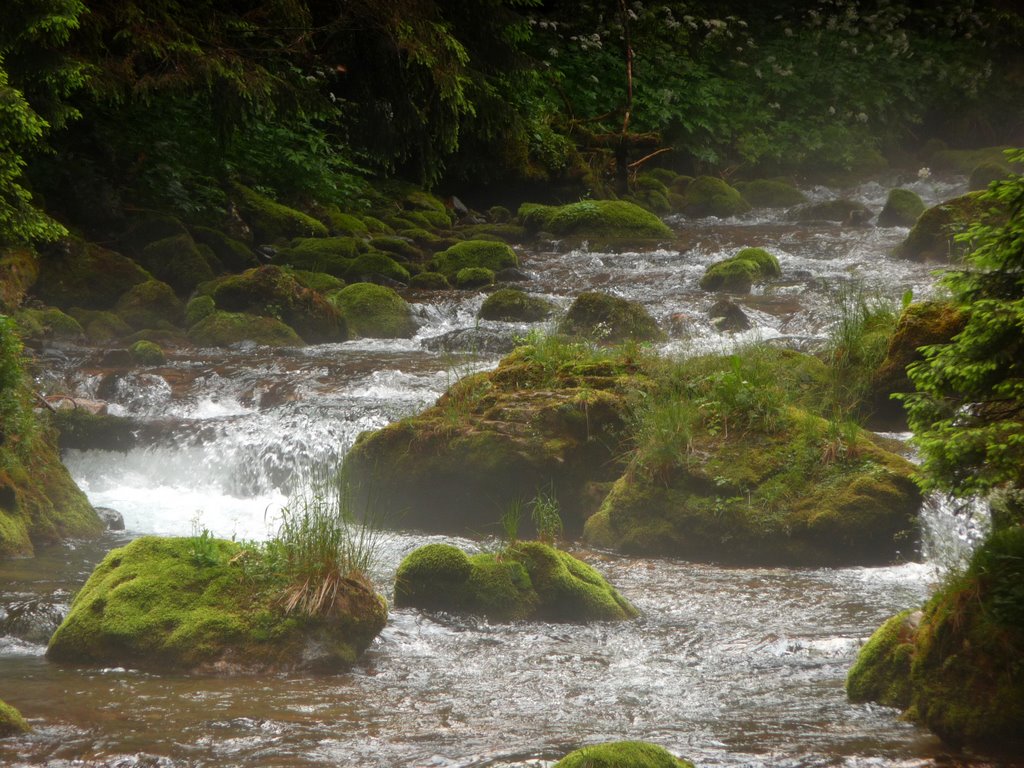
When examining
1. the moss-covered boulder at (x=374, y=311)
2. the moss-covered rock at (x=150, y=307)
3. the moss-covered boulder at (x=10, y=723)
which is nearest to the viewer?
the moss-covered boulder at (x=10, y=723)

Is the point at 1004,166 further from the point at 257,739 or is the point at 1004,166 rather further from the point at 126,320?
the point at 257,739

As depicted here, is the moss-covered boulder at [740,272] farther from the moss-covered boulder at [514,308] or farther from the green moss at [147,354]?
the green moss at [147,354]

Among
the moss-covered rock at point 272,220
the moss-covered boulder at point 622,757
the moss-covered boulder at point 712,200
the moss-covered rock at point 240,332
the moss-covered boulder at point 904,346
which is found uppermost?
the moss-covered boulder at point 712,200

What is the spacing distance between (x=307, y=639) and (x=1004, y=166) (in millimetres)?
21707

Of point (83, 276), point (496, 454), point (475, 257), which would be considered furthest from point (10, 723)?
point (475, 257)

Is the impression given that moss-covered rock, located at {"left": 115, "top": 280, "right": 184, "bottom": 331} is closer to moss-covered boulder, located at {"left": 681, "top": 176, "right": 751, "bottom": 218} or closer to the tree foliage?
the tree foliage

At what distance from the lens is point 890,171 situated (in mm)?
27312

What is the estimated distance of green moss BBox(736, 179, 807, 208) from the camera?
2427 centimetres

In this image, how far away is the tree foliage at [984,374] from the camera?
4062mm

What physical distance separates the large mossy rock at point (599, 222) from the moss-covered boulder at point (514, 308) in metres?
5.44

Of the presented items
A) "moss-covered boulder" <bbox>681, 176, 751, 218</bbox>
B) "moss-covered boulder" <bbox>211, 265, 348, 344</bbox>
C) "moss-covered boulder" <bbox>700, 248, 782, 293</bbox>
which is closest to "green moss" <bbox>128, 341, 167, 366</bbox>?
"moss-covered boulder" <bbox>211, 265, 348, 344</bbox>

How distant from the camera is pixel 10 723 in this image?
444 cm

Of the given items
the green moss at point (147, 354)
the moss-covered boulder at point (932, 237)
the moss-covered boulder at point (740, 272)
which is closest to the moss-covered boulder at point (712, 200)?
the moss-covered boulder at point (932, 237)

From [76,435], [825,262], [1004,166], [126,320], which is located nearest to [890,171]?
[1004,166]
